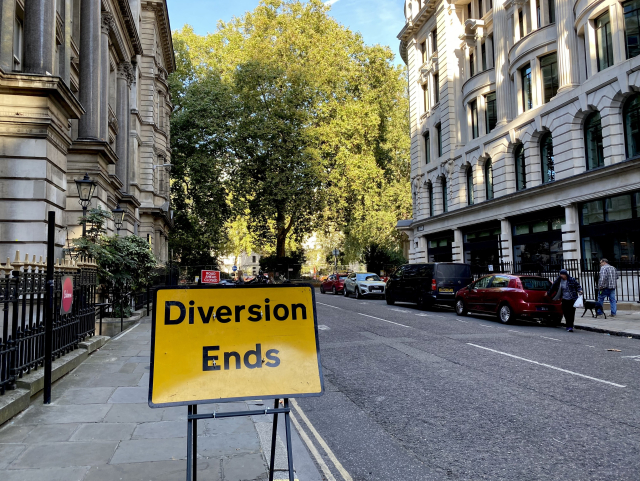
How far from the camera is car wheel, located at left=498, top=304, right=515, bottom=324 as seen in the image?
15461 mm

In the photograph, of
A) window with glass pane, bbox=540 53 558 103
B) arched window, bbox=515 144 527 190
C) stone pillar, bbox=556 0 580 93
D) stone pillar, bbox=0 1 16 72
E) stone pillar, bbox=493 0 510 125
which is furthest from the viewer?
stone pillar, bbox=493 0 510 125

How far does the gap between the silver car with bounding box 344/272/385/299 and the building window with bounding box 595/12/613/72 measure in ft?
48.9

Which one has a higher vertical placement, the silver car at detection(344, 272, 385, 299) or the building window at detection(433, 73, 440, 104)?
the building window at detection(433, 73, 440, 104)

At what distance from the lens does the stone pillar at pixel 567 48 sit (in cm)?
2219

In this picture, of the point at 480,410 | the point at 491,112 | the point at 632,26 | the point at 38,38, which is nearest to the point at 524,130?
the point at 491,112

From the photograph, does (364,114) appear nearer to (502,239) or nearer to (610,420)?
Answer: (502,239)

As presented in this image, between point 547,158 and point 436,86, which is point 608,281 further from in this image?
point 436,86

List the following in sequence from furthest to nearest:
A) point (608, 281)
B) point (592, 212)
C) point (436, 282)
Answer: point (592, 212) < point (436, 282) < point (608, 281)

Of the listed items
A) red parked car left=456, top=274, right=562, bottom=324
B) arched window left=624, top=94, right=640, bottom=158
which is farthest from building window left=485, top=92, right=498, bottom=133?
red parked car left=456, top=274, right=562, bottom=324

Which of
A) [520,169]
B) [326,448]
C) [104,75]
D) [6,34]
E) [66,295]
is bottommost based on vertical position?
[326,448]

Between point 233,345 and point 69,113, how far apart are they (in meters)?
13.3

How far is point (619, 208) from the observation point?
19.8 metres

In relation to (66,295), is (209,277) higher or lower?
higher

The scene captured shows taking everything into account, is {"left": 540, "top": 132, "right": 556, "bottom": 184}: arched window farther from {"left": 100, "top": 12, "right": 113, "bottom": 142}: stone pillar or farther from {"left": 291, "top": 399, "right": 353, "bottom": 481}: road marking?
{"left": 291, "top": 399, "right": 353, "bottom": 481}: road marking
